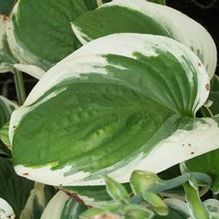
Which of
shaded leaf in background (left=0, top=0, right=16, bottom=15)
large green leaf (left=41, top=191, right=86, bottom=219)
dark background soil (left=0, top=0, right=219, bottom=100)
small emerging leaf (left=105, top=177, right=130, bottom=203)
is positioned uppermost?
small emerging leaf (left=105, top=177, right=130, bottom=203)

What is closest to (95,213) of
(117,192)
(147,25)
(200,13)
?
(117,192)

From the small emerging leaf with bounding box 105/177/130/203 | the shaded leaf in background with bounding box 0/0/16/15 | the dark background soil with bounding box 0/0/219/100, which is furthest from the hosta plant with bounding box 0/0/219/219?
the dark background soil with bounding box 0/0/219/100

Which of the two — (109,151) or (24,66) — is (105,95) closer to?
(109,151)

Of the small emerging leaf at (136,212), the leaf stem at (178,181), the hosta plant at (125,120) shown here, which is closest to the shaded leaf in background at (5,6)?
the hosta plant at (125,120)

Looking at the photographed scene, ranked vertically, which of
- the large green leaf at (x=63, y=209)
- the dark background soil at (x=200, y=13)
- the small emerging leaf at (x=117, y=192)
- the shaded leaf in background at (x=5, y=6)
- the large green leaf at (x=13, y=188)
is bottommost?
the dark background soil at (x=200, y=13)

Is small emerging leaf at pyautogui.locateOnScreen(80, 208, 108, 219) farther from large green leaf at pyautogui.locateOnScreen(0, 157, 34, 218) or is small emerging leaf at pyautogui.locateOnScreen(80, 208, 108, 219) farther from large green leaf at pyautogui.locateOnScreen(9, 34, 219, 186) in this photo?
large green leaf at pyautogui.locateOnScreen(0, 157, 34, 218)

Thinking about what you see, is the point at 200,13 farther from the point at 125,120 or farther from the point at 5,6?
the point at 125,120

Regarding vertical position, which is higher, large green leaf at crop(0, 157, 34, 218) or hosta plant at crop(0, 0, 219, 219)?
hosta plant at crop(0, 0, 219, 219)

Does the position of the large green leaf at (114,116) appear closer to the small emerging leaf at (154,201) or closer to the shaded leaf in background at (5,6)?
the small emerging leaf at (154,201)
